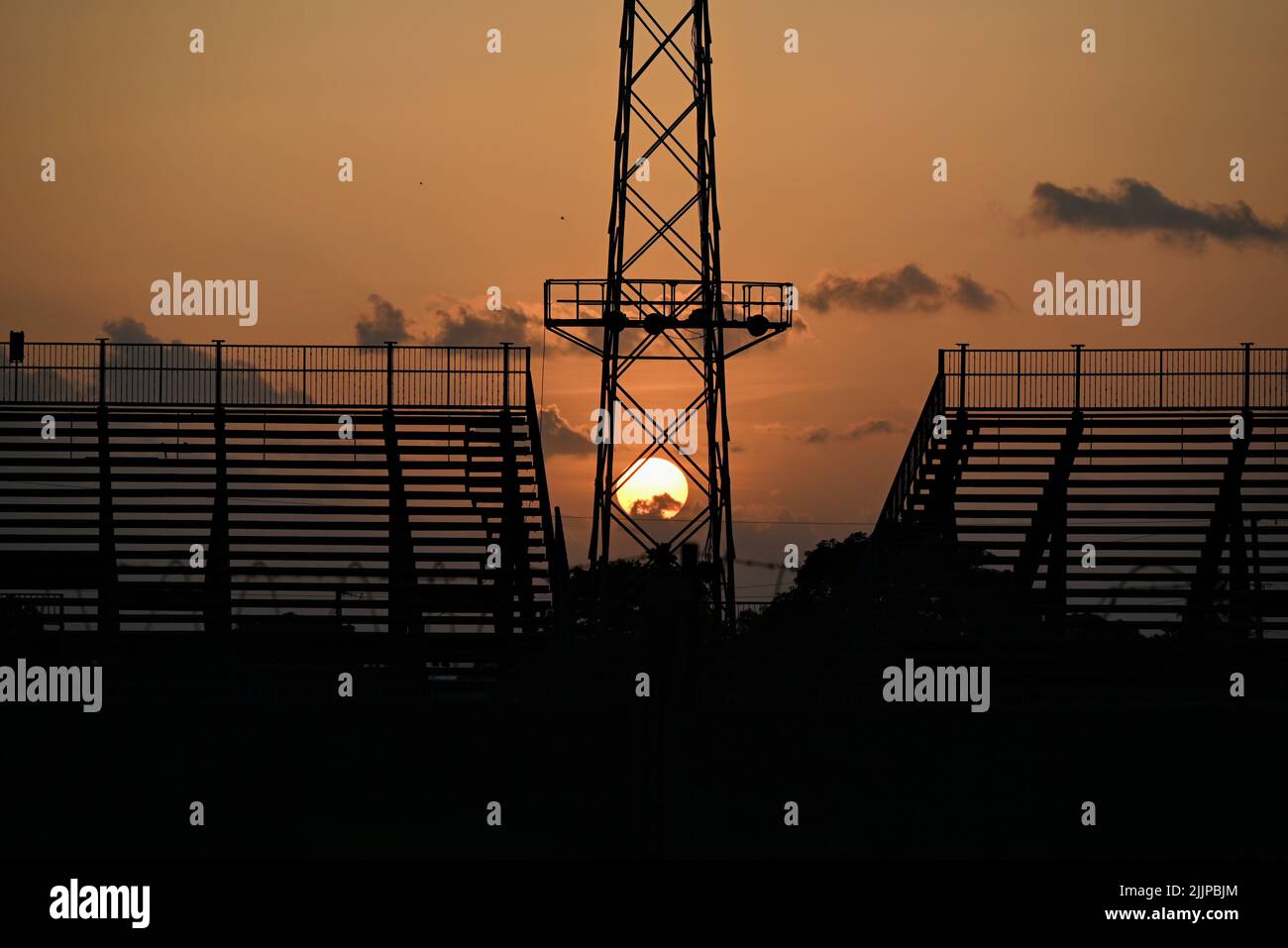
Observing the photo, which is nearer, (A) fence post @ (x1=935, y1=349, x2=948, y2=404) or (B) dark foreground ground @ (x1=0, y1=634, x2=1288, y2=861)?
(B) dark foreground ground @ (x1=0, y1=634, x2=1288, y2=861)

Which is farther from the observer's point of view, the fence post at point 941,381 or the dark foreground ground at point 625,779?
the fence post at point 941,381

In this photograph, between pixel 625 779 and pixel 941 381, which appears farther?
pixel 941 381

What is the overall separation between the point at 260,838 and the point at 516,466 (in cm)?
1280

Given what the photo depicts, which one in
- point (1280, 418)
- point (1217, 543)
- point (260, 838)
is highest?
point (1280, 418)

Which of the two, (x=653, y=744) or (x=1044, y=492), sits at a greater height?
(x=1044, y=492)

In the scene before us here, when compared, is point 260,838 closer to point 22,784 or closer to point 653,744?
point 22,784

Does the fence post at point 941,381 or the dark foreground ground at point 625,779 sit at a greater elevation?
the fence post at point 941,381

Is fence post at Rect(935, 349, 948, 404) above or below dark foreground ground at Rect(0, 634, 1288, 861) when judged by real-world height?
above
